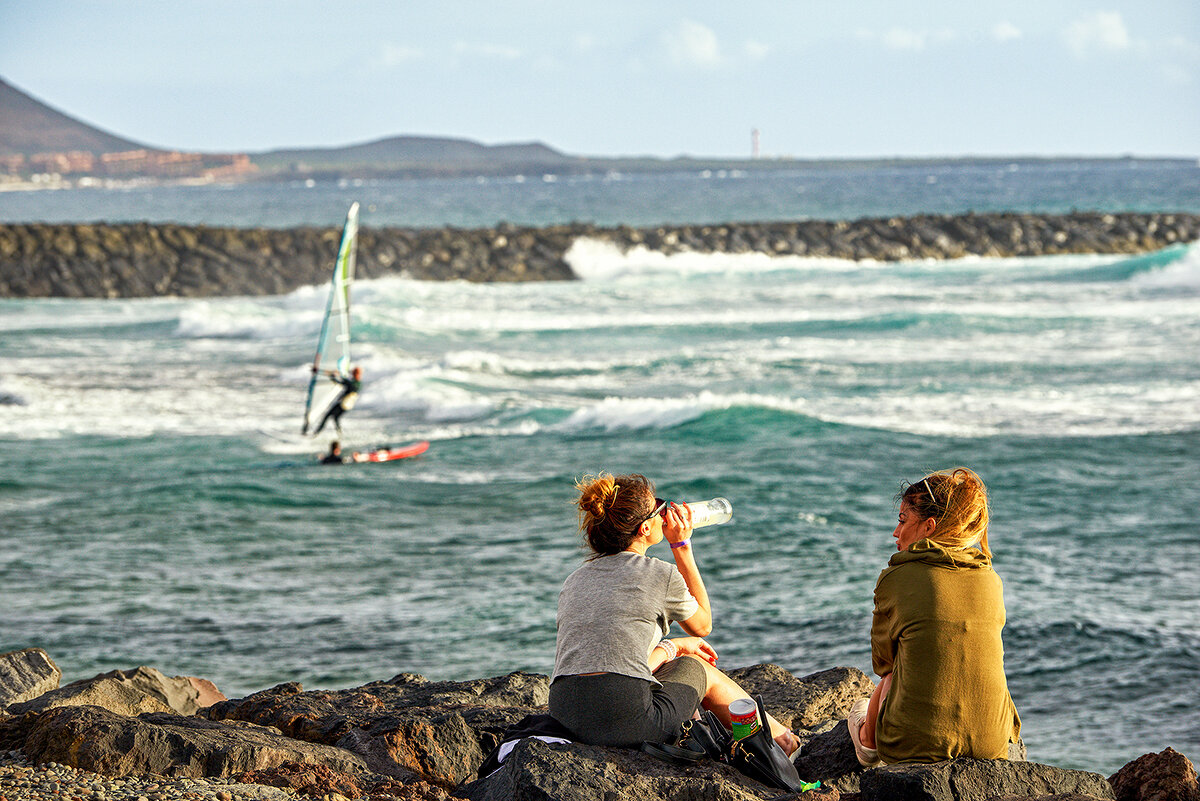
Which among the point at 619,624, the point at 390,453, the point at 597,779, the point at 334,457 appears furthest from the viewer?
the point at 390,453

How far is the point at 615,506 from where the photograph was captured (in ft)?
12.6

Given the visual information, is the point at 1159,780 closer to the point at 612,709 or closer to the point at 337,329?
the point at 612,709

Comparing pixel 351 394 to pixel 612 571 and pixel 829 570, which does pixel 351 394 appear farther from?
pixel 612 571

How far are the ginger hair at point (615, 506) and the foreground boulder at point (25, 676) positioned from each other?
322 centimetres

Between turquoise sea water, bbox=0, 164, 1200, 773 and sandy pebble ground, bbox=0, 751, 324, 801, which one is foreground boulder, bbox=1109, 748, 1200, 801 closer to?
turquoise sea water, bbox=0, 164, 1200, 773

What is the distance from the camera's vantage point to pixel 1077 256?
4181 centimetres

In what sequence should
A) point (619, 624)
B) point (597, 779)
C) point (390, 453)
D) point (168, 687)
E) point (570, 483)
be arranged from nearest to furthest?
point (597, 779) → point (619, 624) → point (168, 687) → point (570, 483) → point (390, 453)

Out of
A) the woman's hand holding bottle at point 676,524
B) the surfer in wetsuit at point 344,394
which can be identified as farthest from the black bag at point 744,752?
the surfer in wetsuit at point 344,394

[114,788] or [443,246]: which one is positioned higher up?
[443,246]

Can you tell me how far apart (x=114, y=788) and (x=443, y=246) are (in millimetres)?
38670

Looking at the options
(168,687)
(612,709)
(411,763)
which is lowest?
(168,687)

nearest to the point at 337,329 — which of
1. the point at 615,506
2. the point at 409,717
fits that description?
the point at 409,717

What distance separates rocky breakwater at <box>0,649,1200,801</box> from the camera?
11.8 feet

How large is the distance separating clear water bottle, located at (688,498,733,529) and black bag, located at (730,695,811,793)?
63 cm
